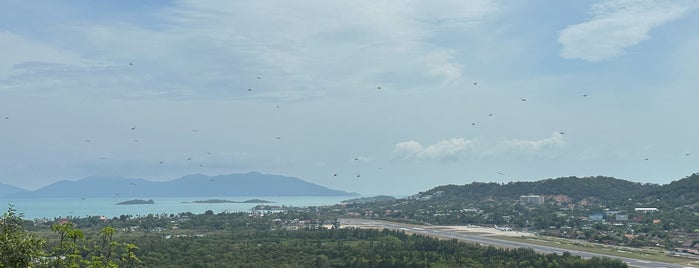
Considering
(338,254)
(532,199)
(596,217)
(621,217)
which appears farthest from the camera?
(532,199)

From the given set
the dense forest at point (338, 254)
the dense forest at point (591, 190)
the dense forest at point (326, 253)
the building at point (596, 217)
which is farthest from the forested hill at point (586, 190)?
the dense forest at point (338, 254)

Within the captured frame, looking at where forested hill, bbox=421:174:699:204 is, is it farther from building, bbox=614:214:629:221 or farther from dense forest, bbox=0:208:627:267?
dense forest, bbox=0:208:627:267

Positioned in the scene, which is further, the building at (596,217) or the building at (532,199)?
the building at (532,199)

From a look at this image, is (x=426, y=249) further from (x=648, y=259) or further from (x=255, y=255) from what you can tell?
(x=648, y=259)

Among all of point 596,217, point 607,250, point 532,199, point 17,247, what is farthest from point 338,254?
point 532,199

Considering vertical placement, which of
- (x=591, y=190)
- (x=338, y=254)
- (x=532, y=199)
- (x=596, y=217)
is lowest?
(x=338, y=254)

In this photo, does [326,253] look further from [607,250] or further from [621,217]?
[621,217]

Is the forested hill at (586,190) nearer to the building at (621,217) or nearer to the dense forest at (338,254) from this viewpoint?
the building at (621,217)
